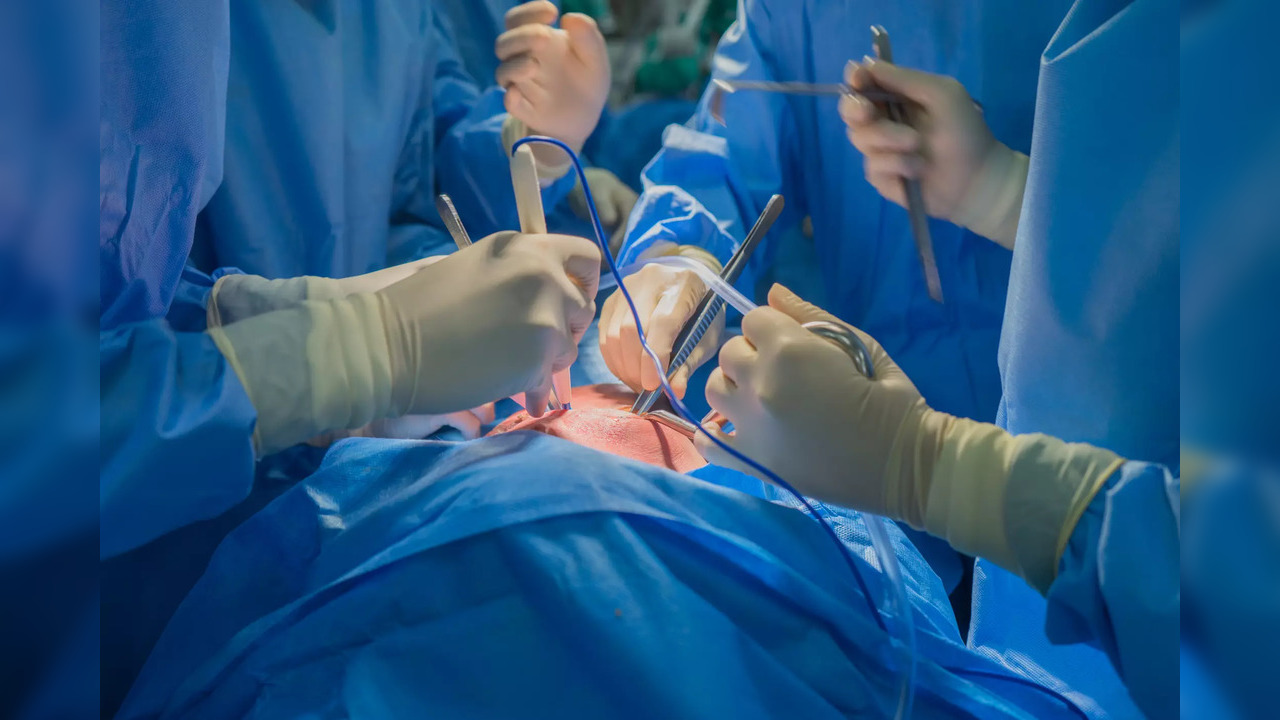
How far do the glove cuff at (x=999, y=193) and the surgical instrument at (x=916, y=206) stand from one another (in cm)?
9

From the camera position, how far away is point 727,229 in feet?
5.92

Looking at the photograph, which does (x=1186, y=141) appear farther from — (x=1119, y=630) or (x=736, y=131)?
(x=736, y=131)

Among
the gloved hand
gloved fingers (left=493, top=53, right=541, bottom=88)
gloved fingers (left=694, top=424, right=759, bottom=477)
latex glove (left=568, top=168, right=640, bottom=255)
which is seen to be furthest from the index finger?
latex glove (left=568, top=168, right=640, bottom=255)

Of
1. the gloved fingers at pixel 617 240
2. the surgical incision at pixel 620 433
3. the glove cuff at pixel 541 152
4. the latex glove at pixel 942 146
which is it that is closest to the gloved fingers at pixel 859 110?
the latex glove at pixel 942 146

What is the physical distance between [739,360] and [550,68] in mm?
1076

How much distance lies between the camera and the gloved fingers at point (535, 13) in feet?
6.20

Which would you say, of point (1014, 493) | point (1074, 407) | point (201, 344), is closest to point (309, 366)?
point (201, 344)

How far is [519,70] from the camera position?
1.90 meters

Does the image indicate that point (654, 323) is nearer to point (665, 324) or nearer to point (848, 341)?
point (665, 324)

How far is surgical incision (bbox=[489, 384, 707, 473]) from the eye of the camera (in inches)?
52.0

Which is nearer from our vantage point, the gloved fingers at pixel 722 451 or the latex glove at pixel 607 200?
the gloved fingers at pixel 722 451

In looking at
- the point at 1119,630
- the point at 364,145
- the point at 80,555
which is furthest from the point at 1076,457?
the point at 364,145

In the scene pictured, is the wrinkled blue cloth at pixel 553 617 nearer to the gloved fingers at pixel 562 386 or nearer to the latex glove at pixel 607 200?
the gloved fingers at pixel 562 386

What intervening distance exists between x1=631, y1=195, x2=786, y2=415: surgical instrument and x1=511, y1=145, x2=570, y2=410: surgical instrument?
30 cm
